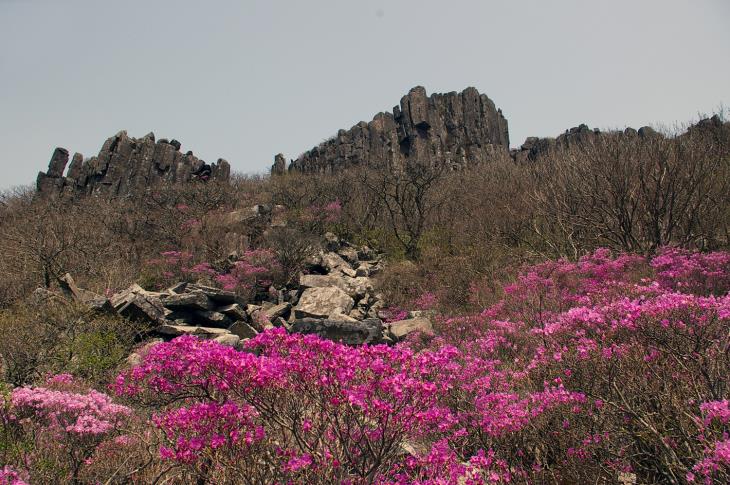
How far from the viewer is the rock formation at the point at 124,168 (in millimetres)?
45625

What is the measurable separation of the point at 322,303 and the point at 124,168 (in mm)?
41771

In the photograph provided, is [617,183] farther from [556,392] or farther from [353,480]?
[353,480]

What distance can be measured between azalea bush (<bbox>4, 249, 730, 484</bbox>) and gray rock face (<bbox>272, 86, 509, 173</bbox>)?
163 feet

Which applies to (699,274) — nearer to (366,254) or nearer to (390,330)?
(390,330)

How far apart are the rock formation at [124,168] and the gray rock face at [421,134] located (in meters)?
12.6

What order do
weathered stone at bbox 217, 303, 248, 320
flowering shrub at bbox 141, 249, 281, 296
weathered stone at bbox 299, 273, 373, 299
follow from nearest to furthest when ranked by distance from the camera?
weathered stone at bbox 217, 303, 248, 320 < weathered stone at bbox 299, 273, 373, 299 < flowering shrub at bbox 141, 249, 281, 296

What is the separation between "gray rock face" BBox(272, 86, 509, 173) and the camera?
183ft

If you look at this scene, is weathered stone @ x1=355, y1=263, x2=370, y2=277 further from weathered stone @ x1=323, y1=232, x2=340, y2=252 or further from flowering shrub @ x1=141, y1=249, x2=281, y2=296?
flowering shrub @ x1=141, y1=249, x2=281, y2=296

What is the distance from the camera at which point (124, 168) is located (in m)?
46.7

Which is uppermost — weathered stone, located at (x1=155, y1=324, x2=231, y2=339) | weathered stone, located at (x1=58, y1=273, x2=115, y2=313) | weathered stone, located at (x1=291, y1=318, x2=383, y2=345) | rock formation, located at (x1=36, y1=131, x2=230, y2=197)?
rock formation, located at (x1=36, y1=131, x2=230, y2=197)

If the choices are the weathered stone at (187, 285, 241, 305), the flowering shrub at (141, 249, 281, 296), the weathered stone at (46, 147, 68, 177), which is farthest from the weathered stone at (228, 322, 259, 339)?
the weathered stone at (46, 147, 68, 177)

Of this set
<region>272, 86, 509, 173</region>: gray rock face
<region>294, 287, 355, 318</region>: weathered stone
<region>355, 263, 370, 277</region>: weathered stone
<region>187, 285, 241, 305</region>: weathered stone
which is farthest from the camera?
<region>272, 86, 509, 173</region>: gray rock face

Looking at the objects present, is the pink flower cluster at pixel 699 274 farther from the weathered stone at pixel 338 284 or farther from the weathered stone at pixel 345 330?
the weathered stone at pixel 338 284

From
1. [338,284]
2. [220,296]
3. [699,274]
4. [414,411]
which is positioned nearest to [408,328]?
[338,284]
